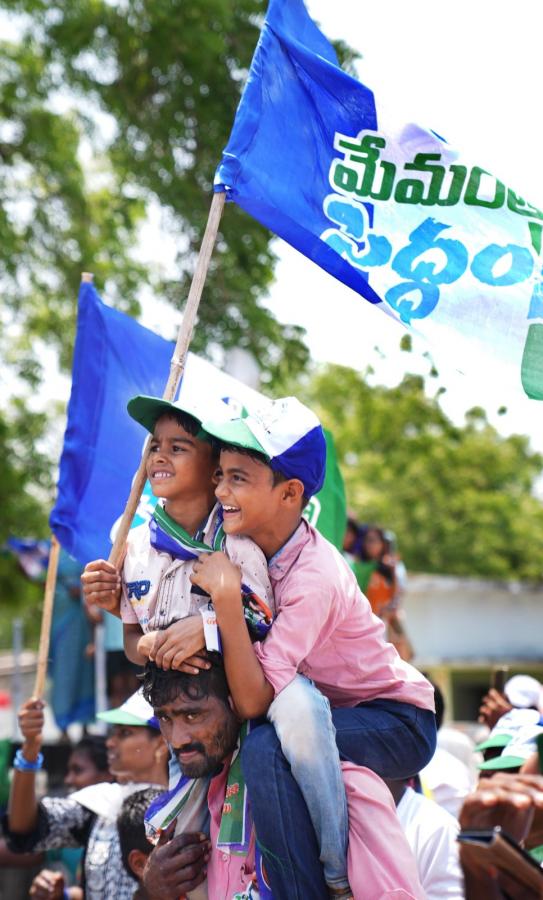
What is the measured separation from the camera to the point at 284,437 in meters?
3.48

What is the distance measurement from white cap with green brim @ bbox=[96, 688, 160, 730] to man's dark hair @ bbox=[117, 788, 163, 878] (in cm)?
31

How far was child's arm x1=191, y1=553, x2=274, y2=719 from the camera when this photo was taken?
3.16 m

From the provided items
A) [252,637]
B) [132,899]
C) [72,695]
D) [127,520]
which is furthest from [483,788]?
[72,695]

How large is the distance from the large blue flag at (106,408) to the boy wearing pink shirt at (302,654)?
190 cm

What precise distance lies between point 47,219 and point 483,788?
10.9 meters

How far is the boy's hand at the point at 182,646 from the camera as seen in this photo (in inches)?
128

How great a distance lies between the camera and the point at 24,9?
35.3 feet

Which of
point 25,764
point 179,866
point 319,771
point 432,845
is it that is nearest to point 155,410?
point 319,771

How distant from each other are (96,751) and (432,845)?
8.80 feet

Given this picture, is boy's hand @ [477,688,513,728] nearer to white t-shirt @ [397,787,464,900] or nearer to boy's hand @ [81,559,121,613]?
white t-shirt @ [397,787,464,900]

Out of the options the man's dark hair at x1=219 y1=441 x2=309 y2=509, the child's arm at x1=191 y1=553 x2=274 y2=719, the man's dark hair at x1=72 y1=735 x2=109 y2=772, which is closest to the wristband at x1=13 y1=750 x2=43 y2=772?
the man's dark hair at x1=72 y1=735 x2=109 y2=772

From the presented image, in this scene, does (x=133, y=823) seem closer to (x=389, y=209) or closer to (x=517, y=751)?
(x=517, y=751)

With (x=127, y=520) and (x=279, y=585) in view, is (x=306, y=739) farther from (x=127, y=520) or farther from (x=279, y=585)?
(x=127, y=520)

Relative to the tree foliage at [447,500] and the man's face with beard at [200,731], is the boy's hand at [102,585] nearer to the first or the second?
the man's face with beard at [200,731]
